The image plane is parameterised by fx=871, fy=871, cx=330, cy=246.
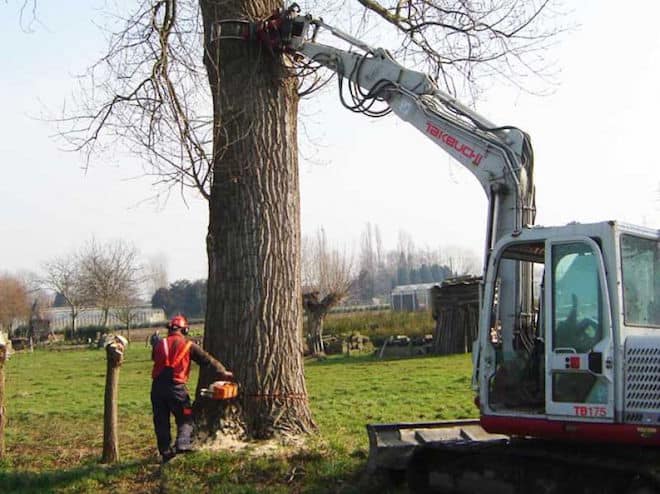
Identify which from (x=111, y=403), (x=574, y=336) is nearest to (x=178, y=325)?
(x=111, y=403)

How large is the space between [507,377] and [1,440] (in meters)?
7.00

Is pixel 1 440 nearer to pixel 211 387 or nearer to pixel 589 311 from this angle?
pixel 211 387

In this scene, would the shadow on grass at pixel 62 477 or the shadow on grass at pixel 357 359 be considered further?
the shadow on grass at pixel 357 359

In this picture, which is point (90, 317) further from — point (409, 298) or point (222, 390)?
point (222, 390)

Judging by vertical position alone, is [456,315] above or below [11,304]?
below

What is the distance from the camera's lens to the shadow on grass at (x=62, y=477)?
9.30 metres

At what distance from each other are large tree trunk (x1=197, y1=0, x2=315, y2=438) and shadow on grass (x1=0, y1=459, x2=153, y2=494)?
3.55 ft

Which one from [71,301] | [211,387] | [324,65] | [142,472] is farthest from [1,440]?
[71,301]

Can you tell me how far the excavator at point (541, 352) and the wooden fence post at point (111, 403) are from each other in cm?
337

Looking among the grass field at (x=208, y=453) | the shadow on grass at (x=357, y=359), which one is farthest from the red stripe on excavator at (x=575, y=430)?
the shadow on grass at (x=357, y=359)

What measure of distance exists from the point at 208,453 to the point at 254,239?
98.0 inches

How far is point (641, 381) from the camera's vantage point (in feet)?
22.0

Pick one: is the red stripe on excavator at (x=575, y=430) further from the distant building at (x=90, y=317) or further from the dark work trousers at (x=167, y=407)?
the distant building at (x=90, y=317)

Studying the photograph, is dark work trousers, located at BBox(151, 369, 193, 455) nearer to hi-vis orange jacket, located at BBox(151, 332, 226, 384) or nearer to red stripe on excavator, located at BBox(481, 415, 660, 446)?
hi-vis orange jacket, located at BBox(151, 332, 226, 384)
